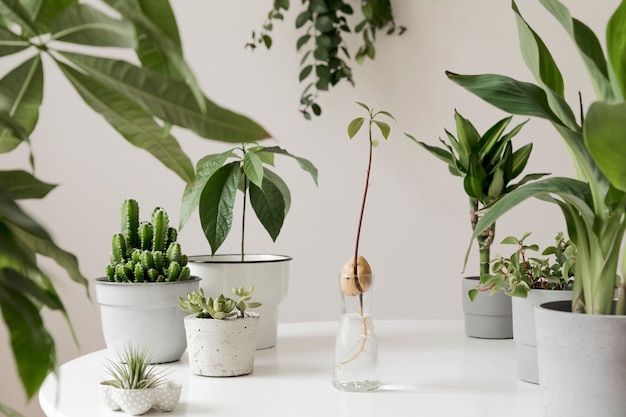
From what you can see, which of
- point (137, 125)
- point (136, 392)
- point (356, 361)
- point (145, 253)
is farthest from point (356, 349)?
point (137, 125)

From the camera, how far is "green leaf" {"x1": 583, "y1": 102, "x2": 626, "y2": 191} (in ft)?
2.12

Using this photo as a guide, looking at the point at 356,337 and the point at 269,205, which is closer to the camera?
the point at 356,337

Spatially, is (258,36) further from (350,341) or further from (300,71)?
(350,341)

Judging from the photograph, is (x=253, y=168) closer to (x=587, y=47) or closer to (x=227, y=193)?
(x=227, y=193)

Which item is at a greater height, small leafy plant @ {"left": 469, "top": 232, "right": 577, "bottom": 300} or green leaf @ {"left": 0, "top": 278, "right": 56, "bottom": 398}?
small leafy plant @ {"left": 469, "top": 232, "right": 577, "bottom": 300}

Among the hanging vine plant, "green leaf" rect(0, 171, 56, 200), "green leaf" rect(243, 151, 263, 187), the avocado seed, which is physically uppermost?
the hanging vine plant

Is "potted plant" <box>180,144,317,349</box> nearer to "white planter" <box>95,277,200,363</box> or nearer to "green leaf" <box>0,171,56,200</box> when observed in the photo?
"white planter" <box>95,277,200,363</box>

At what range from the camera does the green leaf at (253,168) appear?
1328mm

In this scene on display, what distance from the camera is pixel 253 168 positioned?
1350mm

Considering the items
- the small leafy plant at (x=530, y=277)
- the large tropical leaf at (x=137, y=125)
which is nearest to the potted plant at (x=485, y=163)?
the small leafy plant at (x=530, y=277)

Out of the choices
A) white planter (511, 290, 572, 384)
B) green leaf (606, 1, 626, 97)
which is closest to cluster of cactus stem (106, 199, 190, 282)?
white planter (511, 290, 572, 384)

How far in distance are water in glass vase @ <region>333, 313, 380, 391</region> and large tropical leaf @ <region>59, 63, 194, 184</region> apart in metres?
0.74

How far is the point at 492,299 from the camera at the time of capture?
1486mm

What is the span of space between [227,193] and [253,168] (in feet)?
0.28
